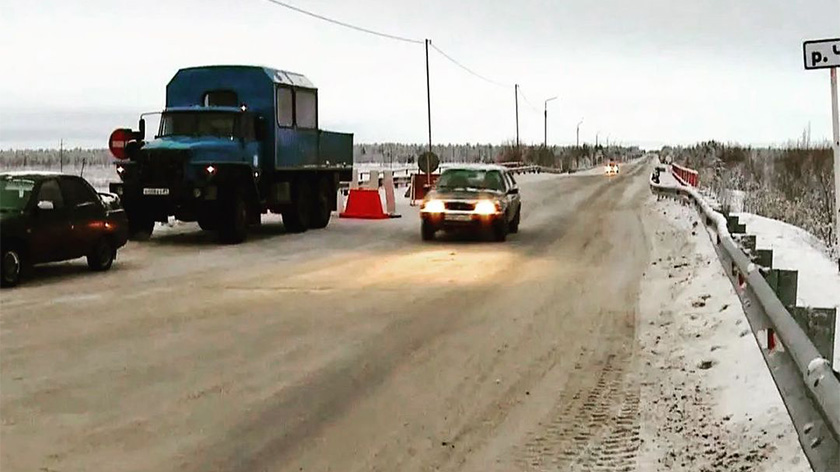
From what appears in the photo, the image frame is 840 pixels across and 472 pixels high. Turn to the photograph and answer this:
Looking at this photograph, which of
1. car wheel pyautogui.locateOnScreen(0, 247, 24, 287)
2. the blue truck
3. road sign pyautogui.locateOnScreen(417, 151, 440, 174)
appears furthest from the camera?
road sign pyautogui.locateOnScreen(417, 151, 440, 174)

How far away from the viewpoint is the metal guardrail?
12.8 feet

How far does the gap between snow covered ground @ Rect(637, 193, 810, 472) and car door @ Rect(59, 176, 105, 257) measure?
8.16m

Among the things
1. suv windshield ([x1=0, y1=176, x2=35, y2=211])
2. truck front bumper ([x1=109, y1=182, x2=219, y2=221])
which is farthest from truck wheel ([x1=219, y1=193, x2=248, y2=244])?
suv windshield ([x1=0, y1=176, x2=35, y2=211])

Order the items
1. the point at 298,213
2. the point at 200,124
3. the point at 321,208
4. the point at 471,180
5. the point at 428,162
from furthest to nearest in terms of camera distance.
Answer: the point at 428,162
the point at 321,208
the point at 298,213
the point at 471,180
the point at 200,124

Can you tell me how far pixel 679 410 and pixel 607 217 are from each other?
65.3 ft

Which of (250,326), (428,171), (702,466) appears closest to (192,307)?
(250,326)

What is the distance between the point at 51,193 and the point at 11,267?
5.09 ft

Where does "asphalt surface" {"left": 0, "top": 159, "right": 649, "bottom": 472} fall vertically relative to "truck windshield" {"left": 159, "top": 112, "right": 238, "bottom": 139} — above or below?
A: below

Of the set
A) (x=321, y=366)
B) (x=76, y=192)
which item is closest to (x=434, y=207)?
(x=76, y=192)

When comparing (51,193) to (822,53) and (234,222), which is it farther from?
(822,53)

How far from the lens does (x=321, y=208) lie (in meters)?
24.1

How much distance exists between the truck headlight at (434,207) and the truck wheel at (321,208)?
496cm

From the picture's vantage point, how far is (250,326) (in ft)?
32.2

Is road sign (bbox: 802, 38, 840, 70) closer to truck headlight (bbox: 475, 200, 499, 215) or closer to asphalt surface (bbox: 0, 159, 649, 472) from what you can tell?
asphalt surface (bbox: 0, 159, 649, 472)
